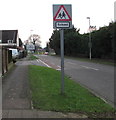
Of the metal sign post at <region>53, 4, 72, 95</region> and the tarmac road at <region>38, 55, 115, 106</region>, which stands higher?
the metal sign post at <region>53, 4, 72, 95</region>

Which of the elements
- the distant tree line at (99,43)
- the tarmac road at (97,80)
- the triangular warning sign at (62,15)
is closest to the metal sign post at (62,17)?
the triangular warning sign at (62,15)

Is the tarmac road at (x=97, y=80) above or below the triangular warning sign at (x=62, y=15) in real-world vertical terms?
below

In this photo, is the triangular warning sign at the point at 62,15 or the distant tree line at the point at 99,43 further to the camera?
the distant tree line at the point at 99,43

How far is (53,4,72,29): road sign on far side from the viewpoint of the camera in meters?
7.50

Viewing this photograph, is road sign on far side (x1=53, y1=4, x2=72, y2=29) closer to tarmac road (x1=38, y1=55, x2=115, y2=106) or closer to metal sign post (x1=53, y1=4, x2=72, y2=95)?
metal sign post (x1=53, y1=4, x2=72, y2=95)

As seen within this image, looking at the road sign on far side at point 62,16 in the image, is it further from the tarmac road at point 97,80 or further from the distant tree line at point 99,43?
the distant tree line at point 99,43

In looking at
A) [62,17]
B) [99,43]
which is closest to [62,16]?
[62,17]

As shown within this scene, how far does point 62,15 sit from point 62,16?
33mm

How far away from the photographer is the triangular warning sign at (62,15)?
24.6 feet

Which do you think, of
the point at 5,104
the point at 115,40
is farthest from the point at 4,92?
the point at 115,40

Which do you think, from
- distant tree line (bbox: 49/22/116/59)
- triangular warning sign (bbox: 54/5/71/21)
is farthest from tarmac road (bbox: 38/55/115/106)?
distant tree line (bbox: 49/22/116/59)

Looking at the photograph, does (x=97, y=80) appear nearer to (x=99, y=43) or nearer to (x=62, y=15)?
(x=62, y=15)

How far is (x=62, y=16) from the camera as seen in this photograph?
754cm

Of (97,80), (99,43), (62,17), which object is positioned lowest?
(97,80)
